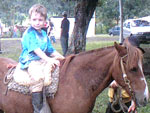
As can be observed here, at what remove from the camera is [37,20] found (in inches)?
125

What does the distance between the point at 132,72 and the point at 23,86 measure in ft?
4.53

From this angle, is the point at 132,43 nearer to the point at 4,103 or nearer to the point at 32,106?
the point at 32,106

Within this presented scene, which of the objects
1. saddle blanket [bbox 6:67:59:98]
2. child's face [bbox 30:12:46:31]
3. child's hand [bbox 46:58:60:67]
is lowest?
saddle blanket [bbox 6:67:59:98]

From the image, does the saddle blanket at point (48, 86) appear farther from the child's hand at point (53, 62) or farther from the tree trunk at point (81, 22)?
the tree trunk at point (81, 22)

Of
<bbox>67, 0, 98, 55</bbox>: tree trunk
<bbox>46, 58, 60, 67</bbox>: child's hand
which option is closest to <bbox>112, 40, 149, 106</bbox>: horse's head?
<bbox>46, 58, 60, 67</bbox>: child's hand

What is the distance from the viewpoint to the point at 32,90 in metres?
3.06

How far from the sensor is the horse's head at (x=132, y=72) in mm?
2717

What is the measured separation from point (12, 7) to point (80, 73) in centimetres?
3312

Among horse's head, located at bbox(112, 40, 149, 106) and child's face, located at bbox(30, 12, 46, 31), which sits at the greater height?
child's face, located at bbox(30, 12, 46, 31)

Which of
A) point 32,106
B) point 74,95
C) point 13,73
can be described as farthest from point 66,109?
point 13,73

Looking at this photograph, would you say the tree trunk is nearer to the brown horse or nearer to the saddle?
the saddle

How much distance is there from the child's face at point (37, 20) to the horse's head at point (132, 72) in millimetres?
1038

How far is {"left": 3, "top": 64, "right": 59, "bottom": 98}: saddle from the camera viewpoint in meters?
3.02

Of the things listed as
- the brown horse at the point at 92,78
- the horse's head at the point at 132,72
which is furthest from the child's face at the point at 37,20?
the horse's head at the point at 132,72
